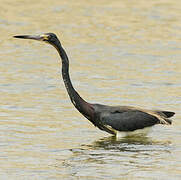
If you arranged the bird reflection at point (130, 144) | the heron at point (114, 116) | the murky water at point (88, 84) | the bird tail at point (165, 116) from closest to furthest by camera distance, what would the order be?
the murky water at point (88, 84), the bird reflection at point (130, 144), the heron at point (114, 116), the bird tail at point (165, 116)

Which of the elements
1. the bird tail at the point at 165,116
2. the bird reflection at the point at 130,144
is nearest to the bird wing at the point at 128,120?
the bird tail at the point at 165,116

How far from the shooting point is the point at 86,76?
18.1 metres

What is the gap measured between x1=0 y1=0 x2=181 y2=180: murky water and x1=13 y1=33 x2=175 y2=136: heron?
0.24 metres

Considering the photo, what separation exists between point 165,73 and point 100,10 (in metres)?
8.05

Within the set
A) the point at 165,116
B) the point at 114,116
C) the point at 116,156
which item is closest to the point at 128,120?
the point at 114,116

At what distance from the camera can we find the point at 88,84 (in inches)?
683

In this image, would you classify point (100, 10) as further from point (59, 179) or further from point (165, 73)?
point (59, 179)

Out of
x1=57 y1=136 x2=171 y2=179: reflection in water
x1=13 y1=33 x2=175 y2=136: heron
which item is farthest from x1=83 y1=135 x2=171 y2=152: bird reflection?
x1=13 y1=33 x2=175 y2=136: heron

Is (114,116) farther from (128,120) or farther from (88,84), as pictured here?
(88,84)

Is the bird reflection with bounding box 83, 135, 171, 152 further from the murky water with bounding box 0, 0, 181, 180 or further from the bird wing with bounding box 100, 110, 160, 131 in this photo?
the bird wing with bounding box 100, 110, 160, 131

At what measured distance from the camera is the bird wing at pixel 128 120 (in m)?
13.5

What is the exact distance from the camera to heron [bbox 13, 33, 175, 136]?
13.4m

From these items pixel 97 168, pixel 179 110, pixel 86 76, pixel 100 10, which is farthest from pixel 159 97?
pixel 100 10

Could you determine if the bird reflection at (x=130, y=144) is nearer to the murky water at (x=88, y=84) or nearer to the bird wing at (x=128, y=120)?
the murky water at (x=88, y=84)
